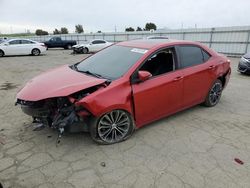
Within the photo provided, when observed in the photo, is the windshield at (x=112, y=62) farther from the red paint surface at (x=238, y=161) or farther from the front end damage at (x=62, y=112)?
the red paint surface at (x=238, y=161)

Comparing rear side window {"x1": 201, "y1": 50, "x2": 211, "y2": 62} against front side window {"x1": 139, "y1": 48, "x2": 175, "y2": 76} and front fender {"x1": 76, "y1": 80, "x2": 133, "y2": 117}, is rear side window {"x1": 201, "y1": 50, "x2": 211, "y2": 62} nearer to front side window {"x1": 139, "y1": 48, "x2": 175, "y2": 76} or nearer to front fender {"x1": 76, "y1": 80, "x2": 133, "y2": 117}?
front side window {"x1": 139, "y1": 48, "x2": 175, "y2": 76}

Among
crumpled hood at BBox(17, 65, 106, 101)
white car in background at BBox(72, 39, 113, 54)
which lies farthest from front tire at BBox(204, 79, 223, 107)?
white car in background at BBox(72, 39, 113, 54)

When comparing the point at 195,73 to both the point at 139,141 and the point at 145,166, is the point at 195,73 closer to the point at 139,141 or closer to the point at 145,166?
the point at 139,141

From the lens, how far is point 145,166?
115 inches

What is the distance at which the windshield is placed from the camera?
3622 millimetres

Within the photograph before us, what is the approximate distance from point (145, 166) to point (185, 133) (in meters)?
1.21

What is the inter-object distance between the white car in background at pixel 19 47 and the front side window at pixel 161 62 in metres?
16.3

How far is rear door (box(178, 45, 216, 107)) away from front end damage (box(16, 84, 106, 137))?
1.74 m

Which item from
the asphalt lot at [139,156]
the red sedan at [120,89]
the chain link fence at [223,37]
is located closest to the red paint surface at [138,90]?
the red sedan at [120,89]

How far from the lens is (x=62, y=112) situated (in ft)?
10.5

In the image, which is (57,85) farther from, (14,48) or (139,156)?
(14,48)

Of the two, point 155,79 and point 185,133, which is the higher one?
point 155,79

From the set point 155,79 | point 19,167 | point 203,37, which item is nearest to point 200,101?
point 155,79

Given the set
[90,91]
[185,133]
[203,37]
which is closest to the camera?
[90,91]
